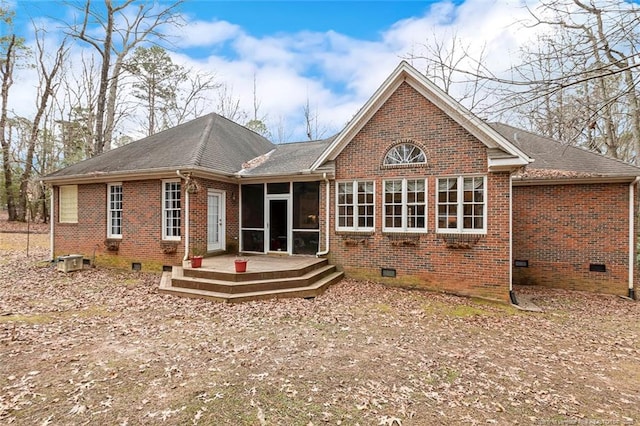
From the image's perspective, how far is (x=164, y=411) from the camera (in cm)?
336

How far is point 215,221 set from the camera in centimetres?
1094

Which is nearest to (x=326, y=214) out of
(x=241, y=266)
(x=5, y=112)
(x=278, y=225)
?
(x=278, y=225)

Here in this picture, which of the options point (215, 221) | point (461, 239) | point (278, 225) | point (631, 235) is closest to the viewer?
point (461, 239)

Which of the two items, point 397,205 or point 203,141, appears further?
point 203,141

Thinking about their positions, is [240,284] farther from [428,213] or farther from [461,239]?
[461,239]

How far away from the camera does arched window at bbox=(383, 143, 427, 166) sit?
358 inches

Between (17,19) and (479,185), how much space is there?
32329mm

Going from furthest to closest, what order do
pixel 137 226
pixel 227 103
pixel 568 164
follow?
1. pixel 227 103
2. pixel 137 226
3. pixel 568 164

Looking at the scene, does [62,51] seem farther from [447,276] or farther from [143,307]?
[447,276]

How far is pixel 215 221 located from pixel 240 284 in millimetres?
3879

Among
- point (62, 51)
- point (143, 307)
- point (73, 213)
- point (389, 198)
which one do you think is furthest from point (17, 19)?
point (389, 198)

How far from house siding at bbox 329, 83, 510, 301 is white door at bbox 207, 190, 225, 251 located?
405cm

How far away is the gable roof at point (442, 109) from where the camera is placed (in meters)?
7.80

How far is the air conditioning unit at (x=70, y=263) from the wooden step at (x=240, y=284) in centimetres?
496
